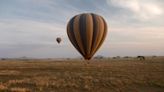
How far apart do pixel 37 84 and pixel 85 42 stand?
15584 millimetres

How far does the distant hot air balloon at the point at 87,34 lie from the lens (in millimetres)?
43594

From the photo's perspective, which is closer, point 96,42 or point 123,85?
point 123,85

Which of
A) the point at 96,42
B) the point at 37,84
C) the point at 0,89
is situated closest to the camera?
the point at 0,89

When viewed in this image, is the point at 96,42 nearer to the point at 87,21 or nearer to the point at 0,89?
the point at 87,21

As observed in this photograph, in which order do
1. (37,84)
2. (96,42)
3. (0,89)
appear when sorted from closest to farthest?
(0,89)
(37,84)
(96,42)

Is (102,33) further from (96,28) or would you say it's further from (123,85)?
(123,85)

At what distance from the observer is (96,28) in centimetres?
4359

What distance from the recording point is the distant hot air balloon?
43594 mm

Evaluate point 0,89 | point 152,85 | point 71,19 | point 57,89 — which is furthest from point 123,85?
point 71,19

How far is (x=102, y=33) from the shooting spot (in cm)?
4391

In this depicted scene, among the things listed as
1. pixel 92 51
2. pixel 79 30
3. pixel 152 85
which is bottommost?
pixel 152 85

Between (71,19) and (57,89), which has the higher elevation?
(71,19)

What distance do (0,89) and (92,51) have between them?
67.3 feet

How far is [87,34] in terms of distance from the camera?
144ft
